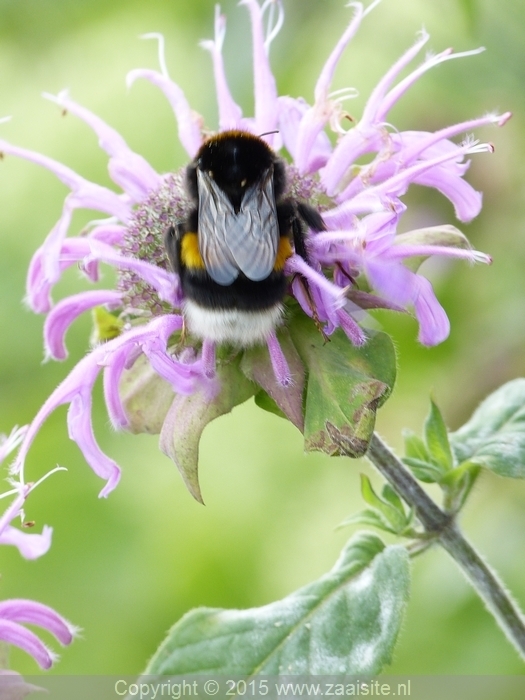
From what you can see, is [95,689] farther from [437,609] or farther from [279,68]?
[279,68]

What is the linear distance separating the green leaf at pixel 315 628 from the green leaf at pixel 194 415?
0.91 feet

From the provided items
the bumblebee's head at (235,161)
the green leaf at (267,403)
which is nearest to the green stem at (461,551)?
the green leaf at (267,403)

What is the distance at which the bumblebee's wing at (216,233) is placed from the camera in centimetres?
95

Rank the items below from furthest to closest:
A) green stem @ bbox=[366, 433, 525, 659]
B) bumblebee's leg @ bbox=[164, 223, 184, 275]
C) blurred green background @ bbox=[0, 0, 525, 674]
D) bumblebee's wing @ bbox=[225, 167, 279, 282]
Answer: blurred green background @ bbox=[0, 0, 525, 674] < green stem @ bbox=[366, 433, 525, 659] < bumblebee's leg @ bbox=[164, 223, 184, 275] < bumblebee's wing @ bbox=[225, 167, 279, 282]

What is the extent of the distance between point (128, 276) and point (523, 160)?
136cm

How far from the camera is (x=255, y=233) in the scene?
947mm

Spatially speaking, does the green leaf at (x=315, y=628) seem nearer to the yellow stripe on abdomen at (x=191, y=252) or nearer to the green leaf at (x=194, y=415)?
the green leaf at (x=194, y=415)

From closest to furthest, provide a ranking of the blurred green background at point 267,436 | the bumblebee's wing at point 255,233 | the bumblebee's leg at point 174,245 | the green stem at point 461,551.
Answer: the bumblebee's wing at point 255,233, the bumblebee's leg at point 174,245, the green stem at point 461,551, the blurred green background at point 267,436

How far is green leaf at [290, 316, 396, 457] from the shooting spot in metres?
0.96

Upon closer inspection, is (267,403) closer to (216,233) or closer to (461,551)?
(216,233)

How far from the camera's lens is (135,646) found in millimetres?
2344

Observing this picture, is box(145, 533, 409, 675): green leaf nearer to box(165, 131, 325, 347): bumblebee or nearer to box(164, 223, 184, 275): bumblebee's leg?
box(165, 131, 325, 347): bumblebee

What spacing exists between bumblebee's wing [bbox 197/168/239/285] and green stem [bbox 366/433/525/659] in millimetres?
372

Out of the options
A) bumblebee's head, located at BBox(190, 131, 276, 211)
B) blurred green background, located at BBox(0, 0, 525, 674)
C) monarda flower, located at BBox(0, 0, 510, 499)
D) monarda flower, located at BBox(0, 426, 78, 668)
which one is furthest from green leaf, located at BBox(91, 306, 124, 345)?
blurred green background, located at BBox(0, 0, 525, 674)
